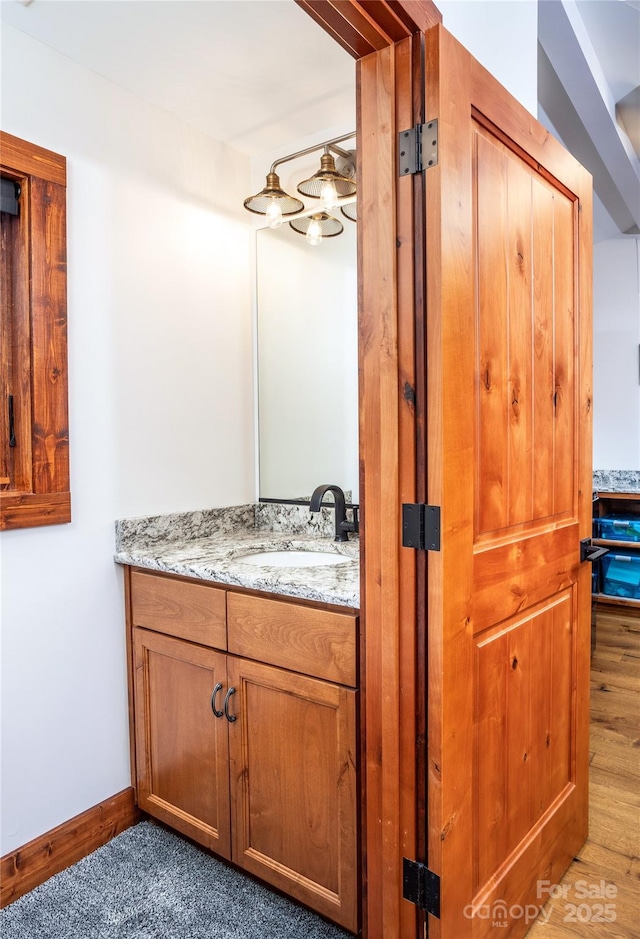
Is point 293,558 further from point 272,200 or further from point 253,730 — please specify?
point 272,200

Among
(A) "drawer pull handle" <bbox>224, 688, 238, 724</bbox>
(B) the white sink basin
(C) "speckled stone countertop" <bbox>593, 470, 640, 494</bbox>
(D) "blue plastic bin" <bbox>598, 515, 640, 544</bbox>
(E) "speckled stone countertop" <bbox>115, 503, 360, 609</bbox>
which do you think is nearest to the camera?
(E) "speckled stone countertop" <bbox>115, 503, 360, 609</bbox>

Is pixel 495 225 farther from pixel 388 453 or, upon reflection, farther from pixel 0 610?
pixel 0 610

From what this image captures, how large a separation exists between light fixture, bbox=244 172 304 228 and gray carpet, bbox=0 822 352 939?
2.12 m

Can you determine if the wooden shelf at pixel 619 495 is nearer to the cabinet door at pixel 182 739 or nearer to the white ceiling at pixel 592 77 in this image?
the white ceiling at pixel 592 77

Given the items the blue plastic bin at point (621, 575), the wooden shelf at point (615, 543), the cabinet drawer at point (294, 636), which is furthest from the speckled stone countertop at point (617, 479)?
the cabinet drawer at point (294, 636)

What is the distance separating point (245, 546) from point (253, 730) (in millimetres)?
628

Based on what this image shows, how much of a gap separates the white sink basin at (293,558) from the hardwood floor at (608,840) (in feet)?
3.60

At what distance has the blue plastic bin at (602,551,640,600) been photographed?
411 cm

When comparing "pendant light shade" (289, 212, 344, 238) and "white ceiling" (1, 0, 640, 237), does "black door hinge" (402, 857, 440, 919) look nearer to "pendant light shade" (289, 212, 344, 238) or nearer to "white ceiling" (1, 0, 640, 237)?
"pendant light shade" (289, 212, 344, 238)

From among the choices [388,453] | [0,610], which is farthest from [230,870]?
[388,453]

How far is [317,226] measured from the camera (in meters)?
2.27

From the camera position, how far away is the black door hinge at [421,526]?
1.15 m

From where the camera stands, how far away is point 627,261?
14.9 ft

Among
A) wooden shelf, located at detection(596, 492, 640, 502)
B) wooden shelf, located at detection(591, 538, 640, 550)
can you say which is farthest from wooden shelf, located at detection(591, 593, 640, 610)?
wooden shelf, located at detection(596, 492, 640, 502)
